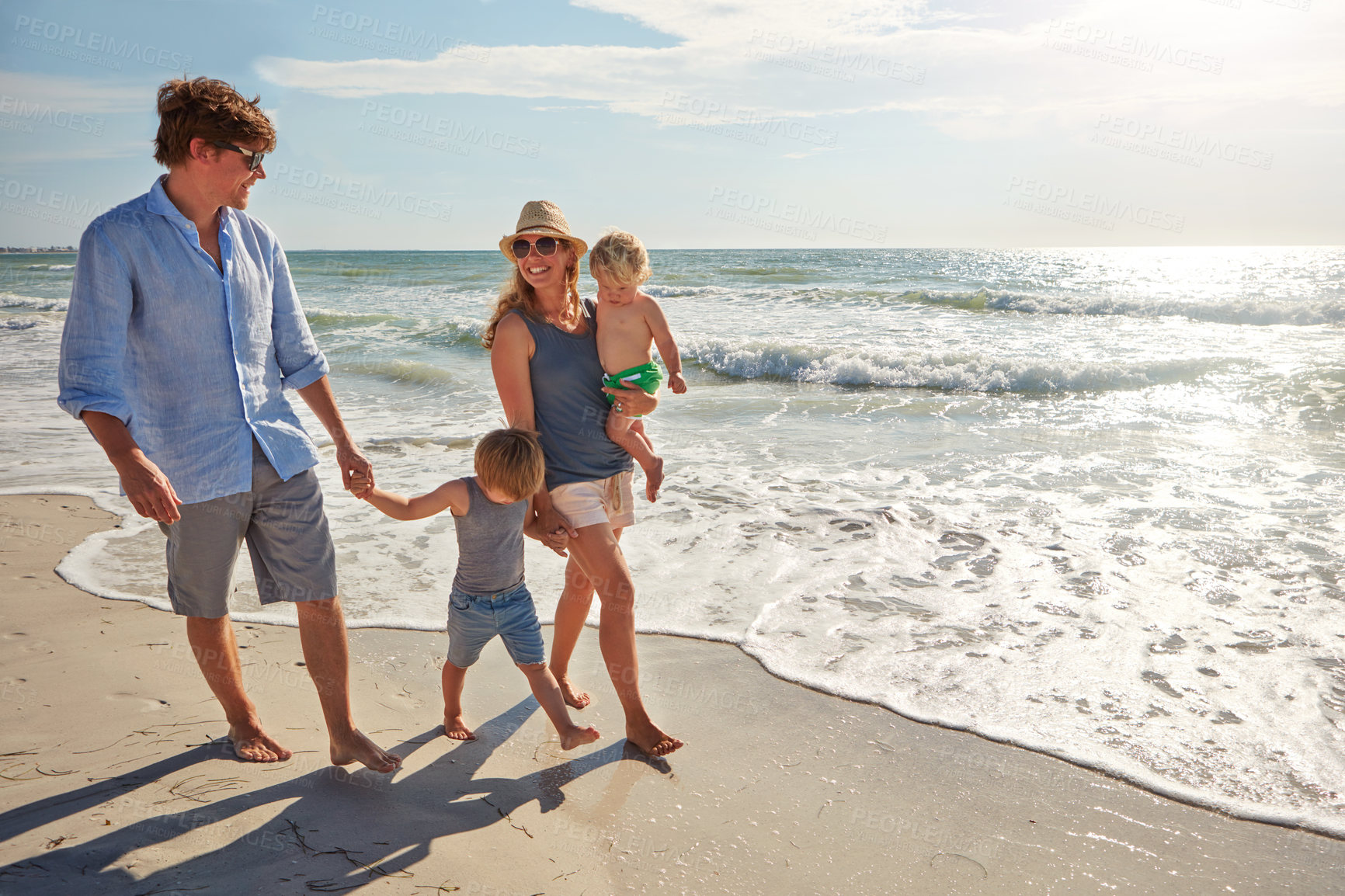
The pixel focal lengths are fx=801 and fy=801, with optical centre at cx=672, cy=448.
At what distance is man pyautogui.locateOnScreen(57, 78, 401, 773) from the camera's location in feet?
7.36

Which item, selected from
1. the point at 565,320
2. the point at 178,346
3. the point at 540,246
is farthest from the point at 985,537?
the point at 178,346

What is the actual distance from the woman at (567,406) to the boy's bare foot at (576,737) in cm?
16

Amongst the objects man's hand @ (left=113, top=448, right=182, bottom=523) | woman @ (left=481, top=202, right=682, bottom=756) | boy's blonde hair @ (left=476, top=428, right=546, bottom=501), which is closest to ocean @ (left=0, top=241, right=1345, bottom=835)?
woman @ (left=481, top=202, right=682, bottom=756)

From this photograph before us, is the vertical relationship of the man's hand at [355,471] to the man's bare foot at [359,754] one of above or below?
above

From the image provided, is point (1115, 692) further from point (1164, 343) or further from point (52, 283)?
point (52, 283)

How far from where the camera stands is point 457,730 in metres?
3.04

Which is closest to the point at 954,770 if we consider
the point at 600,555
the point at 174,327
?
the point at 600,555

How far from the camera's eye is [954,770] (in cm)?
294

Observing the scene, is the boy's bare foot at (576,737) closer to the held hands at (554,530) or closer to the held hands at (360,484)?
the held hands at (554,530)

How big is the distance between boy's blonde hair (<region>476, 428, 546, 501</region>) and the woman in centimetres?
12

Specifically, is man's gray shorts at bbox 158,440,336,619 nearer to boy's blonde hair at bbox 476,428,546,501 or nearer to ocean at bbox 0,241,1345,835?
boy's blonde hair at bbox 476,428,546,501

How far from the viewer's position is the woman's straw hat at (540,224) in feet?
9.46

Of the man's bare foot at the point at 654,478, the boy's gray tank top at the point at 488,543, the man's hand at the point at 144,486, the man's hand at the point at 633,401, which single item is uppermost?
the man's hand at the point at 633,401

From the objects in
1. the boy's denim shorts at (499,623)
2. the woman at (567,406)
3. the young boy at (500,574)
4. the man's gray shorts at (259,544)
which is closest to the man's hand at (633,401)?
the woman at (567,406)
